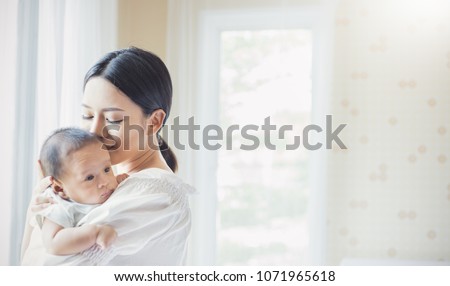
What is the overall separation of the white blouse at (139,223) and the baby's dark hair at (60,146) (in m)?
0.17

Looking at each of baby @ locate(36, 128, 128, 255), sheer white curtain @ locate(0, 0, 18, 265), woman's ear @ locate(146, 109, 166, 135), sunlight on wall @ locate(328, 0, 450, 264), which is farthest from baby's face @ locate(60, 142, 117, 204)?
sunlight on wall @ locate(328, 0, 450, 264)

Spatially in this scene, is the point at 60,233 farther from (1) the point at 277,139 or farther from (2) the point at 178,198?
(1) the point at 277,139

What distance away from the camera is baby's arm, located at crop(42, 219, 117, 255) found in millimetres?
1462

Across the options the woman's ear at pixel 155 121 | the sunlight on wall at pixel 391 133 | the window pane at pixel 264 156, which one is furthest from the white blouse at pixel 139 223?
the sunlight on wall at pixel 391 133

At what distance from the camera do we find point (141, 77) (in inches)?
62.8

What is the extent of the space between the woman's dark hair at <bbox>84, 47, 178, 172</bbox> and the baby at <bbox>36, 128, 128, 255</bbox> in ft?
0.58

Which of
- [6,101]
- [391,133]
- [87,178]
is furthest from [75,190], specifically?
[391,133]

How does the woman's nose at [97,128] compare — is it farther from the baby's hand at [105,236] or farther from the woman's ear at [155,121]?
the baby's hand at [105,236]

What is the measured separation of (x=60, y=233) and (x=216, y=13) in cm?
86

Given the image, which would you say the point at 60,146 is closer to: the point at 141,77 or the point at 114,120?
the point at 114,120

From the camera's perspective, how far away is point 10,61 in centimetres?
174

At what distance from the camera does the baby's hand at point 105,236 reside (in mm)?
1479

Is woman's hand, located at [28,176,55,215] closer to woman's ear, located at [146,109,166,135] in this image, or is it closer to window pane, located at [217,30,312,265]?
woman's ear, located at [146,109,166,135]
